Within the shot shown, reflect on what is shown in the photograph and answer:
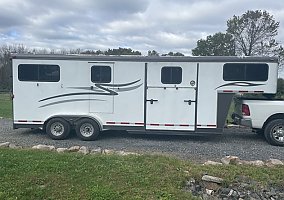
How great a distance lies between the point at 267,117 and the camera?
9.30m

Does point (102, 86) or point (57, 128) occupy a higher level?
point (102, 86)

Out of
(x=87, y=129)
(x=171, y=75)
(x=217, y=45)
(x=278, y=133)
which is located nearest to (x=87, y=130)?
(x=87, y=129)

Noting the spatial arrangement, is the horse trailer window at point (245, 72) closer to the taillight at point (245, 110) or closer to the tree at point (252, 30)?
the taillight at point (245, 110)

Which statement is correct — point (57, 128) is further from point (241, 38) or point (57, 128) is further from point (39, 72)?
point (241, 38)

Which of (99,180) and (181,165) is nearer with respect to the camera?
(99,180)

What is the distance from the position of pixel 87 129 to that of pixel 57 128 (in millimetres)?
1013

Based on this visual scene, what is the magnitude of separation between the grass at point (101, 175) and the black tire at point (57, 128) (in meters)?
2.79

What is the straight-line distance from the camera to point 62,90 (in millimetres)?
9711

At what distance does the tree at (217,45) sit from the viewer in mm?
38750

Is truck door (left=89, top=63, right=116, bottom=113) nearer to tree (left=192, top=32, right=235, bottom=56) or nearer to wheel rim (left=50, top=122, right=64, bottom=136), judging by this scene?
wheel rim (left=50, top=122, right=64, bottom=136)

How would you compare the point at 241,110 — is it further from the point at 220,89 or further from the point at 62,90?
the point at 62,90

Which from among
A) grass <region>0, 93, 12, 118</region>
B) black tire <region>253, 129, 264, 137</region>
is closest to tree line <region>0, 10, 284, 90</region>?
grass <region>0, 93, 12, 118</region>

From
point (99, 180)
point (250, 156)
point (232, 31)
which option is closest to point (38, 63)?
point (99, 180)

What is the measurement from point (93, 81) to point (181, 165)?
4656 millimetres
